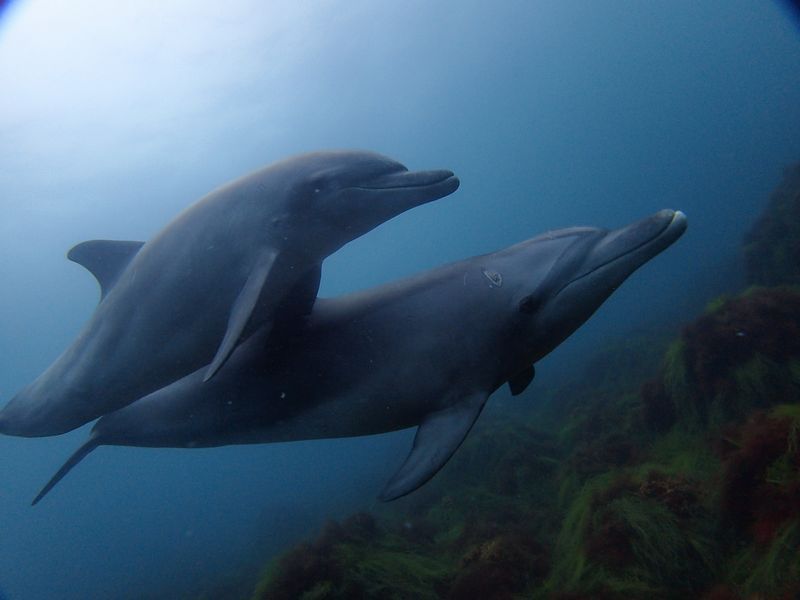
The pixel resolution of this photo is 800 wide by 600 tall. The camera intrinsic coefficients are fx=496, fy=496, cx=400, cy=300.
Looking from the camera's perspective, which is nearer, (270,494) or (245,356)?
(245,356)

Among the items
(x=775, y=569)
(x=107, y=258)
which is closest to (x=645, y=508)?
(x=775, y=569)

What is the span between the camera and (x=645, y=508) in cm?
466

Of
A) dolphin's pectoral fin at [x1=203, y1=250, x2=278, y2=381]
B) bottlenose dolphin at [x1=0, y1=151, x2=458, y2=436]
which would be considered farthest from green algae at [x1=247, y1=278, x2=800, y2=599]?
dolphin's pectoral fin at [x1=203, y1=250, x2=278, y2=381]

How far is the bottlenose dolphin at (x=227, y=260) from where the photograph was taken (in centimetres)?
379

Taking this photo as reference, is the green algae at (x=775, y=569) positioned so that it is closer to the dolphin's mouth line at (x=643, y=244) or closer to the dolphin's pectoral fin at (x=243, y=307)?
the dolphin's mouth line at (x=643, y=244)

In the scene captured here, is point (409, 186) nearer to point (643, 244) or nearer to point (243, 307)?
point (243, 307)

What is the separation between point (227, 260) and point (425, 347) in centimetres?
165

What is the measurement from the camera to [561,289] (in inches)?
138

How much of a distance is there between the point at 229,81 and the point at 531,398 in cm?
3021

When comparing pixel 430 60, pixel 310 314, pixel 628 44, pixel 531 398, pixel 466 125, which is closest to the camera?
pixel 310 314

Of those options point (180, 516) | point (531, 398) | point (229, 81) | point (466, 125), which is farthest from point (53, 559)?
point (466, 125)

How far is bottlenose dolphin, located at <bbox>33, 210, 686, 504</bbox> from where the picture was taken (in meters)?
3.43

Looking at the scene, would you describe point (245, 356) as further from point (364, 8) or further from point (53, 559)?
point (53, 559)

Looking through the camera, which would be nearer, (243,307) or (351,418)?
(243,307)
